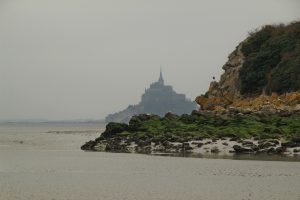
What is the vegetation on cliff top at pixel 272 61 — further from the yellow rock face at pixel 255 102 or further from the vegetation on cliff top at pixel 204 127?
the vegetation on cliff top at pixel 204 127

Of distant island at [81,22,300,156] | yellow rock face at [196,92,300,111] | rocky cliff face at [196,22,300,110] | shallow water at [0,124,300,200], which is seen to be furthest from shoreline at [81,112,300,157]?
rocky cliff face at [196,22,300,110]

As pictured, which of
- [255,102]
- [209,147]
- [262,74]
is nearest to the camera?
[209,147]

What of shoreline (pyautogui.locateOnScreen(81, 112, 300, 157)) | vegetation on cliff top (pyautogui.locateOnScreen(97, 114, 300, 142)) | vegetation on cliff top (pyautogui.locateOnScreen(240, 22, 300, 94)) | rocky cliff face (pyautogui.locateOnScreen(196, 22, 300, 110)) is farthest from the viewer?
vegetation on cliff top (pyautogui.locateOnScreen(240, 22, 300, 94))

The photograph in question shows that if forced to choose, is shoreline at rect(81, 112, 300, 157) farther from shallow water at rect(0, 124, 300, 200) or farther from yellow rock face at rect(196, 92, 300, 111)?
yellow rock face at rect(196, 92, 300, 111)

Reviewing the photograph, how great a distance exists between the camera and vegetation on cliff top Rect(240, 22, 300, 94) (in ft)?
230

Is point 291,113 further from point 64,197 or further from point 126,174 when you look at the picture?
point 64,197

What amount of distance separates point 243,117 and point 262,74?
912 inches

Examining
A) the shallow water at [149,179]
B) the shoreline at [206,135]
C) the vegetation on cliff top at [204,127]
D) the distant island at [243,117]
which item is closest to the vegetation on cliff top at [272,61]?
the distant island at [243,117]

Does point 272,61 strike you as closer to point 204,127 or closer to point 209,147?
point 204,127

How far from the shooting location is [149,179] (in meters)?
27.0

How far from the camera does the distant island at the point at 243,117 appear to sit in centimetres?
4216

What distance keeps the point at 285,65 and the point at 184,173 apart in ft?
154

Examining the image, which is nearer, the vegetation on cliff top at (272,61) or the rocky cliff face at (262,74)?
the rocky cliff face at (262,74)

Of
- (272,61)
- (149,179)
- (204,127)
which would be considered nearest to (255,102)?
(272,61)
